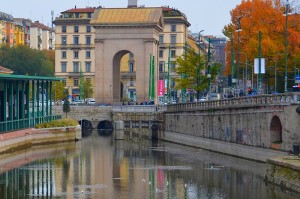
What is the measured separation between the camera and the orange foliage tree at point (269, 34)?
116688 millimetres

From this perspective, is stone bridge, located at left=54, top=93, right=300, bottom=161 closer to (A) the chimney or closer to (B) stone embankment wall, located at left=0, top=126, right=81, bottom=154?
(B) stone embankment wall, located at left=0, top=126, right=81, bottom=154

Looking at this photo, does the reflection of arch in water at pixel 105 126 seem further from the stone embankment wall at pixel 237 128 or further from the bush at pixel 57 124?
the bush at pixel 57 124

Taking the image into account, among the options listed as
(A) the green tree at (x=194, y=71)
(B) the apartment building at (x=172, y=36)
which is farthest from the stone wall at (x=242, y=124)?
(B) the apartment building at (x=172, y=36)

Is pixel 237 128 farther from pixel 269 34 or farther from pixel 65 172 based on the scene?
pixel 269 34

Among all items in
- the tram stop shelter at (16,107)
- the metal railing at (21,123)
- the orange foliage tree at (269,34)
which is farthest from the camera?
the orange foliage tree at (269,34)

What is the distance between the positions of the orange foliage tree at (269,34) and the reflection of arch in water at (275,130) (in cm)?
3567

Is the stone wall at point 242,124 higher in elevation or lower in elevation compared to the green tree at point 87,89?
lower

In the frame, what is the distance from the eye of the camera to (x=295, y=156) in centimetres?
6234

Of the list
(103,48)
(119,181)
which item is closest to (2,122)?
(119,181)

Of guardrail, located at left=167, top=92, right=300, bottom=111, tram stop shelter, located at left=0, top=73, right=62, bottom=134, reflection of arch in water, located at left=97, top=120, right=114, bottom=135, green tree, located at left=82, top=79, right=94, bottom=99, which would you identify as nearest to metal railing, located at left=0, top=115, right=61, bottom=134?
tram stop shelter, located at left=0, top=73, right=62, bottom=134

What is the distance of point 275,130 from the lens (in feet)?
241

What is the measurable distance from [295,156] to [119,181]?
12.5 m

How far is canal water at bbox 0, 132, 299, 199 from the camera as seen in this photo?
5869 cm

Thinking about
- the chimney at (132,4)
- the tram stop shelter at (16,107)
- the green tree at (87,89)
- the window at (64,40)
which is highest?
the chimney at (132,4)
